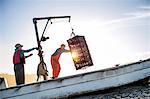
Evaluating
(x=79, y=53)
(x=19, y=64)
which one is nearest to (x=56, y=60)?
(x=79, y=53)

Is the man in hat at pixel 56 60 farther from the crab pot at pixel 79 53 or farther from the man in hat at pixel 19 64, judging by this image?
the man in hat at pixel 19 64

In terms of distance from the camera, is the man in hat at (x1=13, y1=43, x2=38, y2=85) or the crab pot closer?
the man in hat at (x1=13, y1=43, x2=38, y2=85)

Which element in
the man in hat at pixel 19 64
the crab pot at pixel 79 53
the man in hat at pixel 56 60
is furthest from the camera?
the man in hat at pixel 56 60

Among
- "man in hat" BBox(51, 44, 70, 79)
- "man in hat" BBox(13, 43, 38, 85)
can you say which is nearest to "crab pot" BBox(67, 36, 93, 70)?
"man in hat" BBox(51, 44, 70, 79)

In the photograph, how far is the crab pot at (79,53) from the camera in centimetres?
1115

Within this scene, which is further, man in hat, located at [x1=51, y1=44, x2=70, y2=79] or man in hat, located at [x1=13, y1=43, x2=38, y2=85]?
man in hat, located at [x1=51, y1=44, x2=70, y2=79]

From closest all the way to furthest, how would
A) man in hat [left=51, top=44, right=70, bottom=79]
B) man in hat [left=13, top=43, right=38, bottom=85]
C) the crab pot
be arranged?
1. man in hat [left=13, top=43, right=38, bottom=85]
2. the crab pot
3. man in hat [left=51, top=44, right=70, bottom=79]

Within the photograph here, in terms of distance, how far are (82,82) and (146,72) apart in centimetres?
275

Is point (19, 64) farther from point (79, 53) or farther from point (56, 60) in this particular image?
point (79, 53)

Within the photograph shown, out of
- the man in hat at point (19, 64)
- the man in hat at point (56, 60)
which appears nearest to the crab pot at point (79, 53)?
the man in hat at point (56, 60)

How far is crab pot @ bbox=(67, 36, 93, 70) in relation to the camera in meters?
11.1

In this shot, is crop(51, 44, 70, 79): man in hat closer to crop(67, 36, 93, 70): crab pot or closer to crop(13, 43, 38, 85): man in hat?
crop(67, 36, 93, 70): crab pot

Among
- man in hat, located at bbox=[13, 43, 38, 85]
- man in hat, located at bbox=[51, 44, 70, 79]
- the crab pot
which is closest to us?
man in hat, located at bbox=[13, 43, 38, 85]

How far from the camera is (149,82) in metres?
11.3
